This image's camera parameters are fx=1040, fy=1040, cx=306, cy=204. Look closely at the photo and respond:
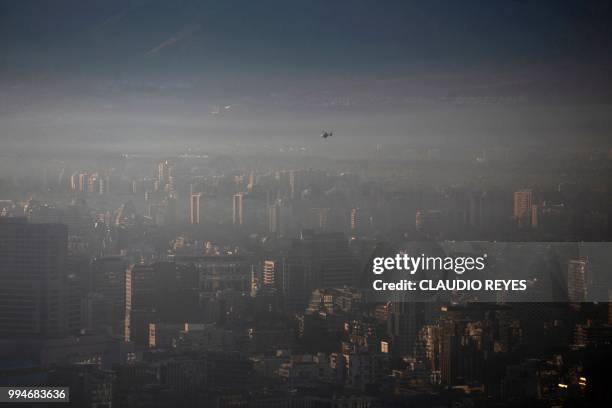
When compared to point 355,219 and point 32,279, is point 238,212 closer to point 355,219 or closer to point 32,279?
point 355,219

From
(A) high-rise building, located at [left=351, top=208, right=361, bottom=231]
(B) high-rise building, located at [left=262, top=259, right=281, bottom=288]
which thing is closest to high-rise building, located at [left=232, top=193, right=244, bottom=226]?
(B) high-rise building, located at [left=262, top=259, right=281, bottom=288]

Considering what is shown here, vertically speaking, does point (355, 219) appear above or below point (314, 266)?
Answer: above

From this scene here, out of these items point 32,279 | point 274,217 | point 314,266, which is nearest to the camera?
point 32,279

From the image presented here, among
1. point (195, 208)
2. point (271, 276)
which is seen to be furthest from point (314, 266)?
point (195, 208)

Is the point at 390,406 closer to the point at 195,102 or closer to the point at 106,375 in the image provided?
the point at 106,375

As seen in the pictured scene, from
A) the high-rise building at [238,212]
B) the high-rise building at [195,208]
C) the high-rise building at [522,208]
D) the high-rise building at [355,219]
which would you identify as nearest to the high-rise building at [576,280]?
the high-rise building at [522,208]

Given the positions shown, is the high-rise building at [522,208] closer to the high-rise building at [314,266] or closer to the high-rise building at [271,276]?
the high-rise building at [314,266]
